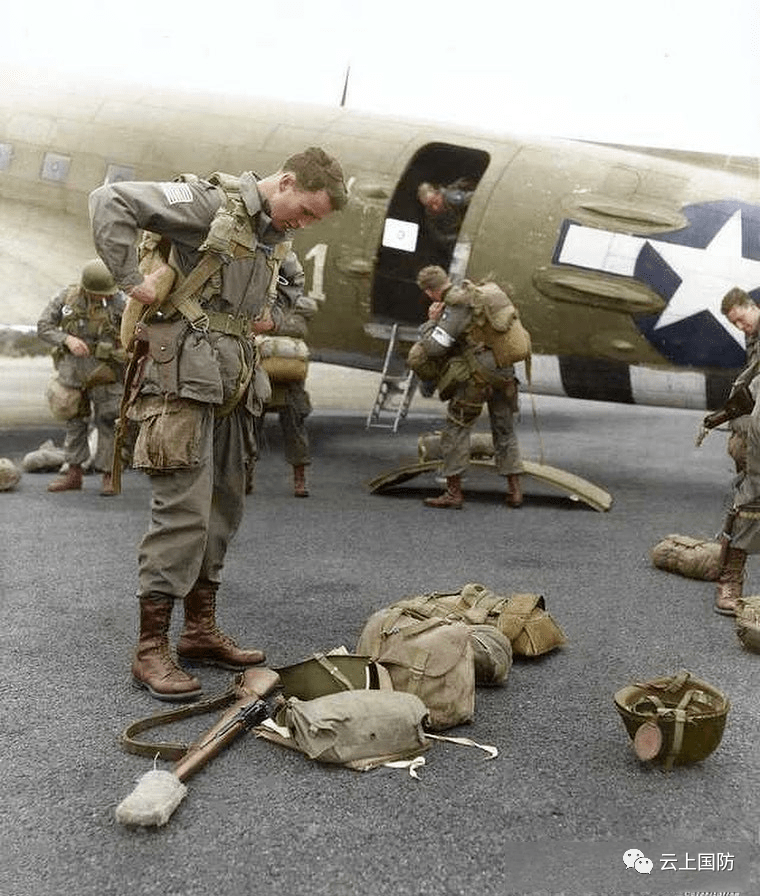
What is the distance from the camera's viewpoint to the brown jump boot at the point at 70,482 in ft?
22.3

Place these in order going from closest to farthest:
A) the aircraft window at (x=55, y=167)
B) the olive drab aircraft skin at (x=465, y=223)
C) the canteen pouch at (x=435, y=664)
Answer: the canteen pouch at (x=435, y=664), the olive drab aircraft skin at (x=465, y=223), the aircraft window at (x=55, y=167)

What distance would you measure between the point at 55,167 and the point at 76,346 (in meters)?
2.97

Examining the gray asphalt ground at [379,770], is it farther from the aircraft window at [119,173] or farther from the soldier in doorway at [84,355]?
the aircraft window at [119,173]

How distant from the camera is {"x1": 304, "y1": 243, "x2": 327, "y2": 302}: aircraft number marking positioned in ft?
26.6

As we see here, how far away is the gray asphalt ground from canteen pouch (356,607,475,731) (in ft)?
0.32

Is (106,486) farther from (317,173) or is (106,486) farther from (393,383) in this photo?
(317,173)

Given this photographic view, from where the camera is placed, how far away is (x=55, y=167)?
894 centimetres

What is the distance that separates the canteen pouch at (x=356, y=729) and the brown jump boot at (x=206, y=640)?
69 centimetres

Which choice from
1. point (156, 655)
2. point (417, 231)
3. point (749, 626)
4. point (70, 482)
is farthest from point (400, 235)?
point (156, 655)

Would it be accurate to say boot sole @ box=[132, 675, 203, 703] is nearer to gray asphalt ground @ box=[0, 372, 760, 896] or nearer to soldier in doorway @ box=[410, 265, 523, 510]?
gray asphalt ground @ box=[0, 372, 760, 896]

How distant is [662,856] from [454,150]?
22.8ft

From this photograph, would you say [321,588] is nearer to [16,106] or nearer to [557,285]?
[557,285]

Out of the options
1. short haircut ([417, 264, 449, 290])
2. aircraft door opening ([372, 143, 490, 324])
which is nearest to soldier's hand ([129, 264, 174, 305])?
short haircut ([417, 264, 449, 290])

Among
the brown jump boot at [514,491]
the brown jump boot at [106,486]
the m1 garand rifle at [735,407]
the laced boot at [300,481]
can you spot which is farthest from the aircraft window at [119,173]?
the m1 garand rifle at [735,407]
